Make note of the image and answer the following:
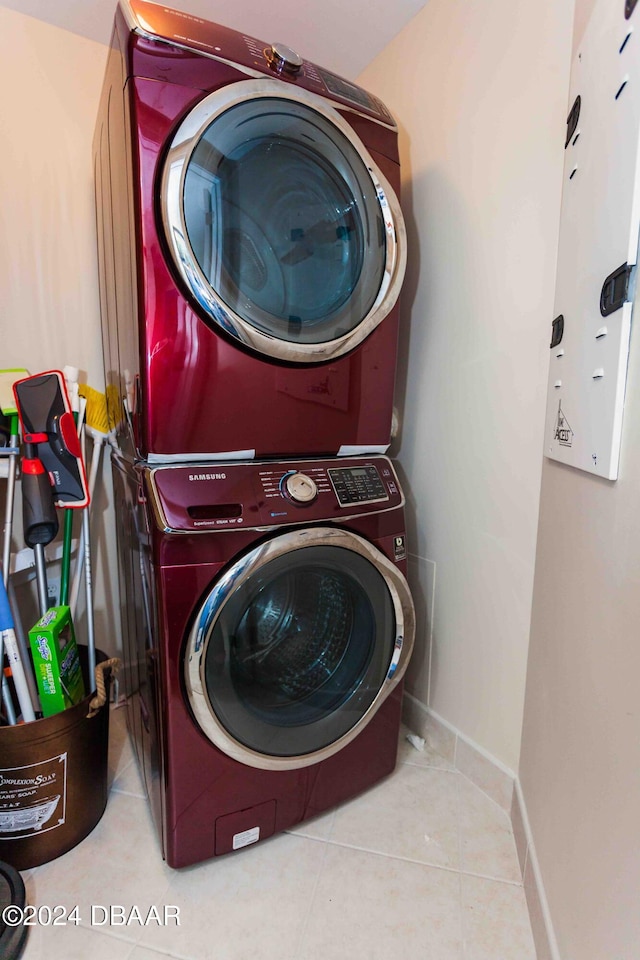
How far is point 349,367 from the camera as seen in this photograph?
1222 mm

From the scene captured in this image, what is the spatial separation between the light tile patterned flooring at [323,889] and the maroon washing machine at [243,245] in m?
0.96

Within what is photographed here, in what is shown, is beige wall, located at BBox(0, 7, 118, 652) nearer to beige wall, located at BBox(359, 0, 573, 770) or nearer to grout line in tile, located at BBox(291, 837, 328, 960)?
beige wall, located at BBox(359, 0, 573, 770)

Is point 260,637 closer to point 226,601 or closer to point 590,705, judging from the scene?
point 226,601

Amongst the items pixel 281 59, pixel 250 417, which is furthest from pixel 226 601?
pixel 281 59

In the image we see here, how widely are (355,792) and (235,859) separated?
0.34m

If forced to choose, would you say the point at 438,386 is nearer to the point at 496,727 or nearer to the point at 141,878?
the point at 496,727

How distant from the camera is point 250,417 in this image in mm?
1118

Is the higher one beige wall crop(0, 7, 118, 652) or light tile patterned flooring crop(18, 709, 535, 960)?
beige wall crop(0, 7, 118, 652)

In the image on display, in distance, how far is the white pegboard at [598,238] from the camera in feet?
2.54

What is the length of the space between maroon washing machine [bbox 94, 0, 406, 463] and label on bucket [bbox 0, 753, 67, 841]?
0.75 m

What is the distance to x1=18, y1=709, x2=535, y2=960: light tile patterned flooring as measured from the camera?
1.02m

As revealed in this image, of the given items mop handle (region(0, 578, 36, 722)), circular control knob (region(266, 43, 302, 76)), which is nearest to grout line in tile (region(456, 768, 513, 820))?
mop handle (region(0, 578, 36, 722))

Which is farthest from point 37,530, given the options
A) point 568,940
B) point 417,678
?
point 568,940

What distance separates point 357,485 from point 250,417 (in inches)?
11.9
